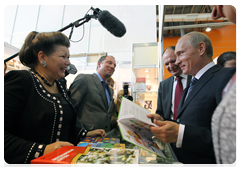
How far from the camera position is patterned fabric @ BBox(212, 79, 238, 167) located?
0.88 ft

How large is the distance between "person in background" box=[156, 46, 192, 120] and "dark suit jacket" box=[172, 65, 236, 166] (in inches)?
23.1

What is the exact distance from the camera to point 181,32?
228 cm

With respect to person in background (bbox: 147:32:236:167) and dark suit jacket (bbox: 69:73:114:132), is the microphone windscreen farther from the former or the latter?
dark suit jacket (bbox: 69:73:114:132)

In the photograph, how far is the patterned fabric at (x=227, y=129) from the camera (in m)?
0.27

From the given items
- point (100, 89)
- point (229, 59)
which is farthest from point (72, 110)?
point (229, 59)

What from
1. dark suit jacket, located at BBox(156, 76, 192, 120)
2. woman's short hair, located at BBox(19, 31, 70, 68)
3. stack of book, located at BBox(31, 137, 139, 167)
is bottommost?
stack of book, located at BBox(31, 137, 139, 167)

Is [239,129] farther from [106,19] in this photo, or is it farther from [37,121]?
[106,19]

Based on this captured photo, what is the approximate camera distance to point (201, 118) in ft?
3.02

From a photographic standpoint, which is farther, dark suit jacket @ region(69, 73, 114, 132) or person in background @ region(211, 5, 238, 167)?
dark suit jacket @ region(69, 73, 114, 132)

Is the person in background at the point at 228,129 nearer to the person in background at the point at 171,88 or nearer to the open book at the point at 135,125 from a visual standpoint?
the open book at the point at 135,125

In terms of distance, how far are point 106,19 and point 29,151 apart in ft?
4.31

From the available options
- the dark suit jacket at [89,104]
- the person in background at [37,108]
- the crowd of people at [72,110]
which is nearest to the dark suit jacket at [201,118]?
the crowd of people at [72,110]

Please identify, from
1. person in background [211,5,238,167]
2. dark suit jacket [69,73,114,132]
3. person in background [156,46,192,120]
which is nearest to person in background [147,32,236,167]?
person in background [211,5,238,167]

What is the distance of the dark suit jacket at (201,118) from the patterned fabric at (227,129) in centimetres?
47
